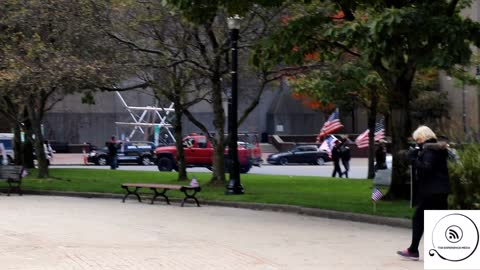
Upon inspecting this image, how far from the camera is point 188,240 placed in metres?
12.6

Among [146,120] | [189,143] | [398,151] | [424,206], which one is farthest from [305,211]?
[146,120]

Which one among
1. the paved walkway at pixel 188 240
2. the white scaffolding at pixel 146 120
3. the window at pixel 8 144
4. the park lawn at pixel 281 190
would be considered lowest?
the paved walkway at pixel 188 240

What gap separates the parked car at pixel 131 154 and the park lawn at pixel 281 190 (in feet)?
51.1

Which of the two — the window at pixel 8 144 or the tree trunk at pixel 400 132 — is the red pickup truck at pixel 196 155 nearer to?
the window at pixel 8 144

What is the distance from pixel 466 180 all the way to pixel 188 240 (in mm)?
4801

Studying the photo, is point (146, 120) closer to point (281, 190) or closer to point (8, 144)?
point (8, 144)

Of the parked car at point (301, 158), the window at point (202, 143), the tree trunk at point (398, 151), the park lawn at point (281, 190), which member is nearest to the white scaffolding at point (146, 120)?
the parked car at point (301, 158)

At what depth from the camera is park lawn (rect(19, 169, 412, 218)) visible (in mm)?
17219

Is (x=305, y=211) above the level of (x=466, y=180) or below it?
below

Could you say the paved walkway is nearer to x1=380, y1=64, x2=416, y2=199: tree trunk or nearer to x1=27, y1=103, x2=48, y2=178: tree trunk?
x1=380, y1=64, x2=416, y2=199: tree trunk

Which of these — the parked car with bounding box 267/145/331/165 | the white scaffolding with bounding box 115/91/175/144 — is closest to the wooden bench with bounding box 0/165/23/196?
the parked car with bounding box 267/145/331/165

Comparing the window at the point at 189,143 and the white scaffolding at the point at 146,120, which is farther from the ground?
the white scaffolding at the point at 146,120

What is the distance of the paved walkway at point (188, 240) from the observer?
10.1 metres

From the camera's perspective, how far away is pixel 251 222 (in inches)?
610
